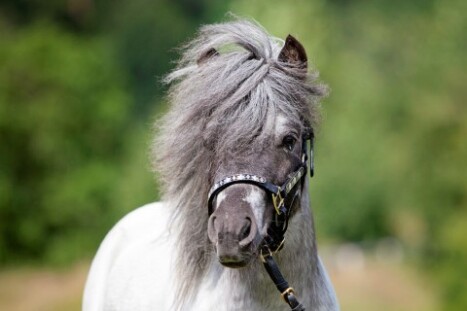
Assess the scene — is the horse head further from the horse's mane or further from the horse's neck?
the horse's neck

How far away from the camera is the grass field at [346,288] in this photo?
106 feet

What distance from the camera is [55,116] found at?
60.2 meters

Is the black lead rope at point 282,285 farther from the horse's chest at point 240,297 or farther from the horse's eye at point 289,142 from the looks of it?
the horse's eye at point 289,142

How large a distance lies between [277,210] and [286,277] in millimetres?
569

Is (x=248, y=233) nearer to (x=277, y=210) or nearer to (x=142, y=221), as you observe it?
(x=277, y=210)

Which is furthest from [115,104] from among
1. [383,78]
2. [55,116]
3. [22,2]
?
[22,2]

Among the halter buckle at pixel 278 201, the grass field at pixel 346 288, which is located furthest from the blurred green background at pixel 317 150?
the halter buckle at pixel 278 201

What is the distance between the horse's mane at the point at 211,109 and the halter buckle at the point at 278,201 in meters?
0.34

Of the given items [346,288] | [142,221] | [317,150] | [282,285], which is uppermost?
[317,150]

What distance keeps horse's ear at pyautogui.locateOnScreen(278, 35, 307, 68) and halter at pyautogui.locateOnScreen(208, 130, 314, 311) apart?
514mm

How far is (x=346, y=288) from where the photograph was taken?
39406 mm

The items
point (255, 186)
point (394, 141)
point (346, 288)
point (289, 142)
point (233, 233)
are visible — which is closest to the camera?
point (233, 233)

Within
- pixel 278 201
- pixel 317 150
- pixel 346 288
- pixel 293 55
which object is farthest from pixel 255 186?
pixel 317 150

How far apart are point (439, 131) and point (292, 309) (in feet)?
156
